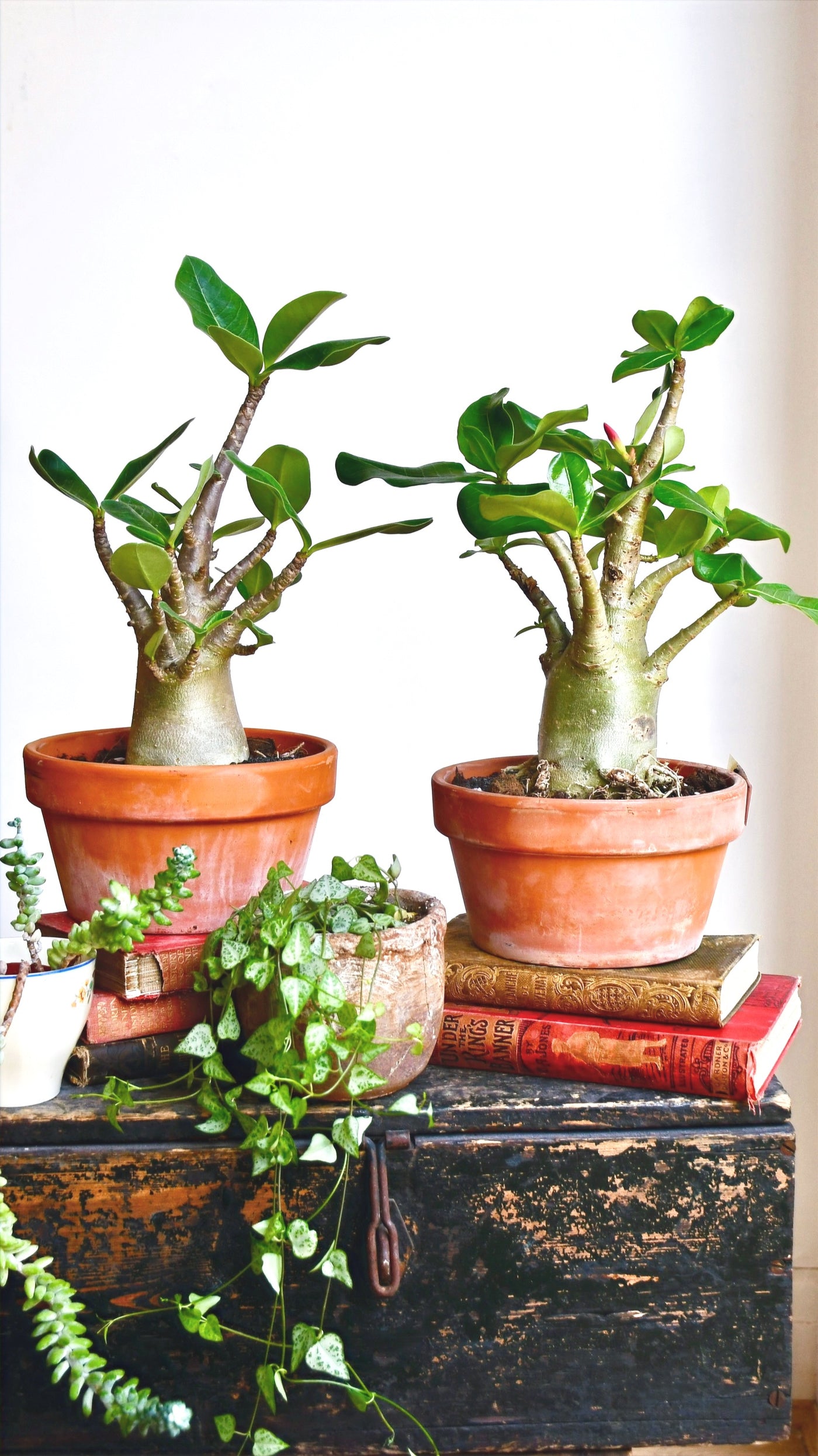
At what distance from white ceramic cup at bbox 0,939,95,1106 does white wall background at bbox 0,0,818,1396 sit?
698 millimetres

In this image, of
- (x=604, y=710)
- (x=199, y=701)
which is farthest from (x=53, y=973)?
(x=604, y=710)

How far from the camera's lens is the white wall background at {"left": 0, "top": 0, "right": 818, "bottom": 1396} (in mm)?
1438

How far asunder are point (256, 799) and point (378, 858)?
1.98 ft

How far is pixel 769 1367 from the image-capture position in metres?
0.86

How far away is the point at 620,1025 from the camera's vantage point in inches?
35.9

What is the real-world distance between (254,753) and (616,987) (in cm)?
39

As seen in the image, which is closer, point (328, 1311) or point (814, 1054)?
point (328, 1311)

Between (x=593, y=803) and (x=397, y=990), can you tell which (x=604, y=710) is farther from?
(x=397, y=990)

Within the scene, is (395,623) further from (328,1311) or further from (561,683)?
(328,1311)

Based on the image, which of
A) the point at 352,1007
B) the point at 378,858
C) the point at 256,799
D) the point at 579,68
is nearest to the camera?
the point at 352,1007

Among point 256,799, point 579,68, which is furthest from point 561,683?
point 579,68

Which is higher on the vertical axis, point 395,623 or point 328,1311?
point 395,623

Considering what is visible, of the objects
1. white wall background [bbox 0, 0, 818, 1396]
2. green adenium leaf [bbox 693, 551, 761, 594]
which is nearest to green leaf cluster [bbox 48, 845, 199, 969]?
green adenium leaf [bbox 693, 551, 761, 594]

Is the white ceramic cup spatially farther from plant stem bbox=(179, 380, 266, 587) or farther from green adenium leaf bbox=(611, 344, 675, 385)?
green adenium leaf bbox=(611, 344, 675, 385)
